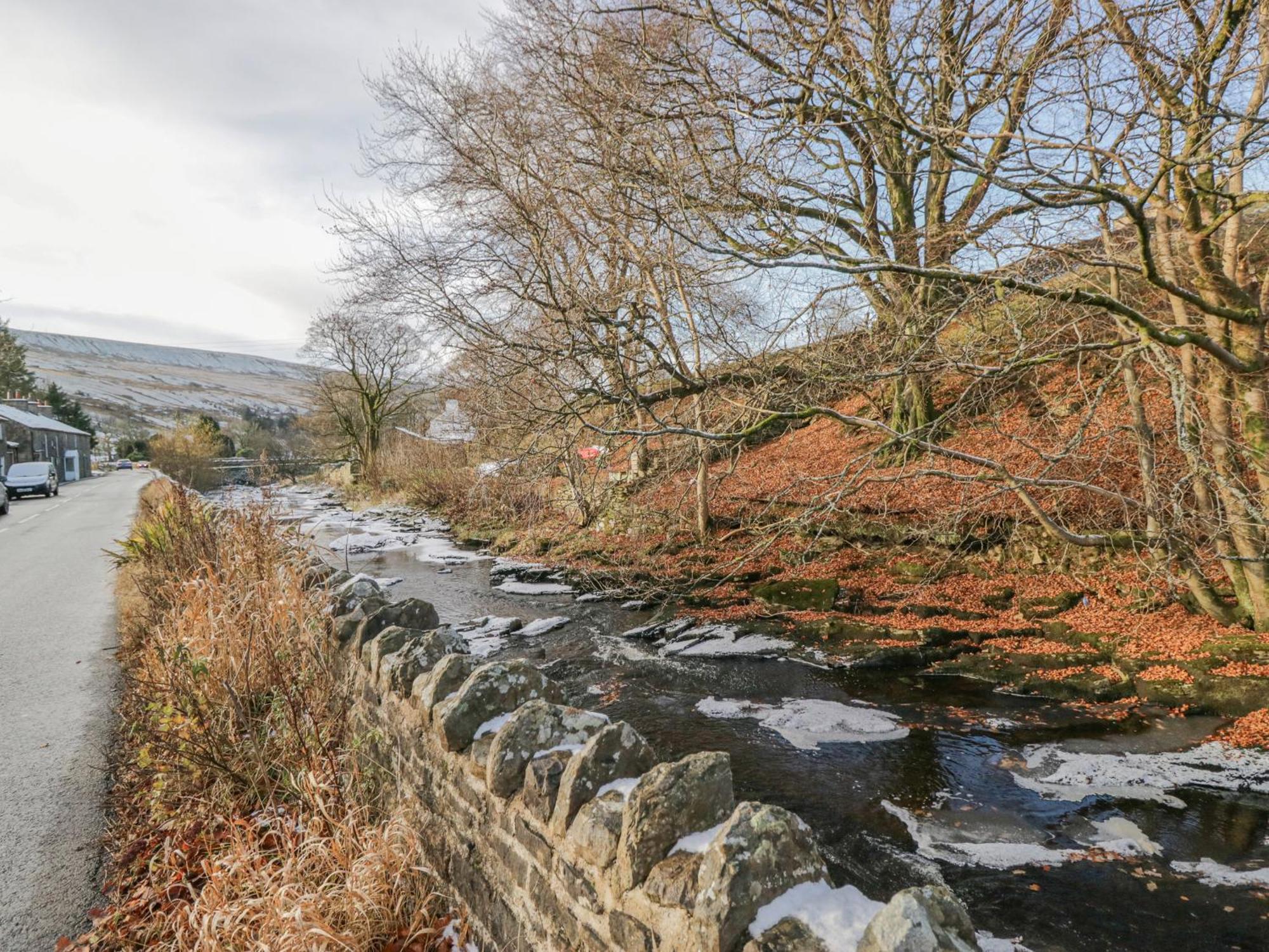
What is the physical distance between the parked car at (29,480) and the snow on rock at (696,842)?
3295 cm

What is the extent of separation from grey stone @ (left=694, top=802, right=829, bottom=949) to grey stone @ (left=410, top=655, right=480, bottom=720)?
1.83 m

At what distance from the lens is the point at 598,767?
8.02 ft

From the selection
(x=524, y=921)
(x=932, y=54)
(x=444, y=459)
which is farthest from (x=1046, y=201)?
(x=444, y=459)

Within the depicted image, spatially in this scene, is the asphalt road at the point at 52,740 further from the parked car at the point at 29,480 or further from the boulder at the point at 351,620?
the parked car at the point at 29,480

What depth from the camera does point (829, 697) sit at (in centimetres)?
600

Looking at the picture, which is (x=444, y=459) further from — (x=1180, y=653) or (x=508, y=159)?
(x=1180, y=653)

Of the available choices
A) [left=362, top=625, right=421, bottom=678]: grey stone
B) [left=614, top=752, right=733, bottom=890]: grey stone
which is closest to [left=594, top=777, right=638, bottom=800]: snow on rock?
[left=614, top=752, right=733, bottom=890]: grey stone

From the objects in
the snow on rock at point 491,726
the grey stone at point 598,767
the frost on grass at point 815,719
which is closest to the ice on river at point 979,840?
the frost on grass at point 815,719

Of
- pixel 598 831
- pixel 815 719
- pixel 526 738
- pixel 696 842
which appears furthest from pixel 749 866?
pixel 815 719

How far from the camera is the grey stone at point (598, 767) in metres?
2.40

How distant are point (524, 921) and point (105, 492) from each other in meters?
32.0

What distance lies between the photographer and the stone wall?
1775 mm

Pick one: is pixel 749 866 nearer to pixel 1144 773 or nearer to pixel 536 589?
pixel 1144 773

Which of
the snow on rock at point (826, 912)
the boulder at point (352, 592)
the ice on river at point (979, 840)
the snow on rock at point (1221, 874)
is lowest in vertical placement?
the ice on river at point (979, 840)
